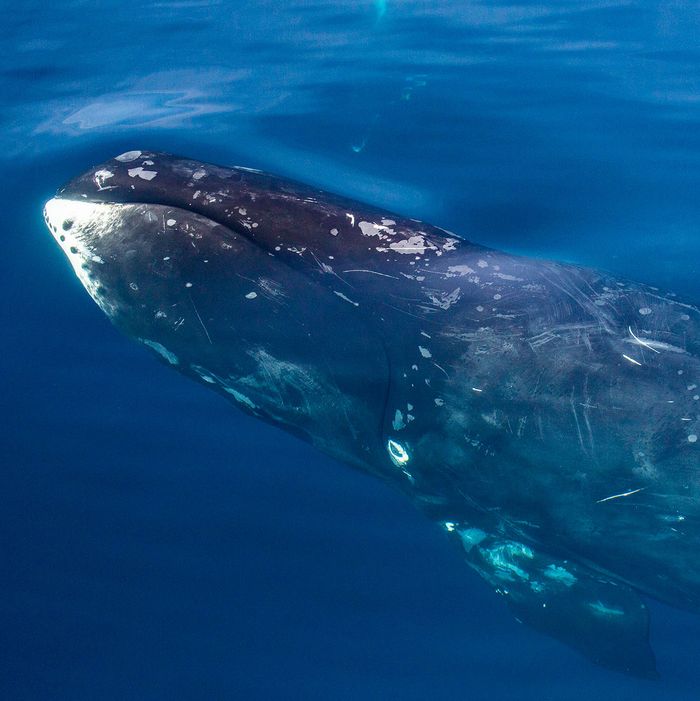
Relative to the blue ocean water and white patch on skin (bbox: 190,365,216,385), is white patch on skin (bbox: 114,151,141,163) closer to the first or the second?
white patch on skin (bbox: 190,365,216,385)

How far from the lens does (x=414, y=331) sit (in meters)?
6.38

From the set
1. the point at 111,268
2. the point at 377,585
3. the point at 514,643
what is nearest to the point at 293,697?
the point at 377,585

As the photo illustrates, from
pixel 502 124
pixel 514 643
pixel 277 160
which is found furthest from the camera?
pixel 502 124

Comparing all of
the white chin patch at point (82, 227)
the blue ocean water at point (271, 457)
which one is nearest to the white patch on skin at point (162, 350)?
the white chin patch at point (82, 227)

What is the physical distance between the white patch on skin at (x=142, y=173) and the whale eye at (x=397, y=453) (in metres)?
3.01

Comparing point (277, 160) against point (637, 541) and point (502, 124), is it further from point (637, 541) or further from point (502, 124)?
point (637, 541)

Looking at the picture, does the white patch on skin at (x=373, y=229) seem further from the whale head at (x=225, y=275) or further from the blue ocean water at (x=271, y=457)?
the blue ocean water at (x=271, y=457)

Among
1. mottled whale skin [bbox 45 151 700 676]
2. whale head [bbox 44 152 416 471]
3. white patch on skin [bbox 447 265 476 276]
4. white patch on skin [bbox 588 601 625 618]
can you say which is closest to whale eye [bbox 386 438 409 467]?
mottled whale skin [bbox 45 151 700 676]

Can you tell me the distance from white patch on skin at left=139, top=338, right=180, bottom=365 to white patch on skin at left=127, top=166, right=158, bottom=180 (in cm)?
140

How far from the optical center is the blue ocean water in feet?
25.6

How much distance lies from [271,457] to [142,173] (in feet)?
11.2

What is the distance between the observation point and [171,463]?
8.45 meters

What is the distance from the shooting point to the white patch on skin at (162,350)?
22.7 ft

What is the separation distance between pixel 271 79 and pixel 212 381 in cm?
883
